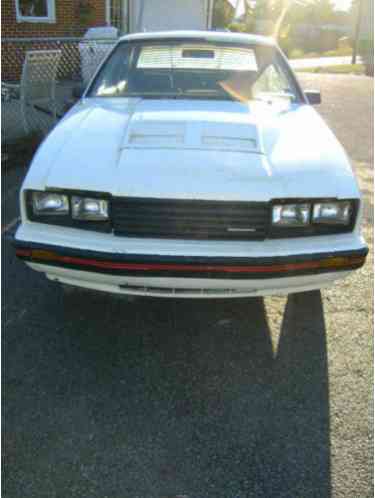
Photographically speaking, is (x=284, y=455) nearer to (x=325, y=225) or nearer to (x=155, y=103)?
(x=325, y=225)

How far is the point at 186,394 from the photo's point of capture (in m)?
2.45

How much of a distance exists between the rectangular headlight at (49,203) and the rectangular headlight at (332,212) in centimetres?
123

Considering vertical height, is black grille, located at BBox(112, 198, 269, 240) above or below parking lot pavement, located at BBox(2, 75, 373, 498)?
above

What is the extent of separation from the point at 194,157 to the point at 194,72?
1685 millimetres

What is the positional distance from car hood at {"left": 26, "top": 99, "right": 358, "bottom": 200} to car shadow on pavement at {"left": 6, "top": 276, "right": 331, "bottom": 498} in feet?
2.94

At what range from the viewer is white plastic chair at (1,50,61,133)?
6297 mm

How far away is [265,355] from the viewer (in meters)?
2.77

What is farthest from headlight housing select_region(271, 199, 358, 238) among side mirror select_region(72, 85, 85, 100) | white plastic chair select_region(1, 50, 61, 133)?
white plastic chair select_region(1, 50, 61, 133)

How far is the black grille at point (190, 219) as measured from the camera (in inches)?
94.0

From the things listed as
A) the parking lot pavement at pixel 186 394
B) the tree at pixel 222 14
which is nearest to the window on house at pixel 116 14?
the tree at pixel 222 14

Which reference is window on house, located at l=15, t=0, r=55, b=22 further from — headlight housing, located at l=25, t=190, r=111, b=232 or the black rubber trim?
the black rubber trim

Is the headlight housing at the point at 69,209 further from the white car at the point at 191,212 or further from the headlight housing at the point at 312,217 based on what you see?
the headlight housing at the point at 312,217

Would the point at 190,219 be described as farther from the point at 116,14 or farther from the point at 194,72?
the point at 116,14

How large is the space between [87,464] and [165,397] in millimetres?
510
